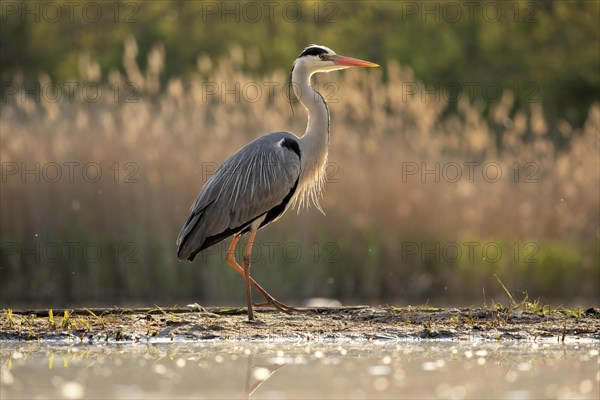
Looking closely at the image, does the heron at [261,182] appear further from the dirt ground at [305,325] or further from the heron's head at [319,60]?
the dirt ground at [305,325]

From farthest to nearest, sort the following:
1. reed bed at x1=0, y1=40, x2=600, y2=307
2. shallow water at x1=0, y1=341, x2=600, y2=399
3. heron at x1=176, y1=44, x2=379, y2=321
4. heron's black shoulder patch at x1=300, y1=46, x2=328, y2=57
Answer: reed bed at x1=0, y1=40, x2=600, y2=307, heron's black shoulder patch at x1=300, y1=46, x2=328, y2=57, heron at x1=176, y1=44, x2=379, y2=321, shallow water at x1=0, y1=341, x2=600, y2=399

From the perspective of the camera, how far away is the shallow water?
5215 millimetres

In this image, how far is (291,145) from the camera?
26.9 feet

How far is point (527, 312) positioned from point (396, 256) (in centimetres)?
309

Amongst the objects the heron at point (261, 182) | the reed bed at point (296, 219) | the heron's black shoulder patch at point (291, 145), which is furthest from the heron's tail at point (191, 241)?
the reed bed at point (296, 219)

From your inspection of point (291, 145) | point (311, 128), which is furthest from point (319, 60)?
point (291, 145)

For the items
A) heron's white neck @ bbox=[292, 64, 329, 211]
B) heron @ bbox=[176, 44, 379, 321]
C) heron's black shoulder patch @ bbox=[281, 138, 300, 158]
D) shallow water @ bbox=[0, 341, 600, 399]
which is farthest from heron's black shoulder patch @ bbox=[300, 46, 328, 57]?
shallow water @ bbox=[0, 341, 600, 399]

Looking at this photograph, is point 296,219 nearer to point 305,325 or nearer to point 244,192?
point 244,192

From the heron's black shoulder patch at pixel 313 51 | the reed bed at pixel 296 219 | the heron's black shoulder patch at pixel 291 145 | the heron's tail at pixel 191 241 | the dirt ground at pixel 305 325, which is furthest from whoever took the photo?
the reed bed at pixel 296 219

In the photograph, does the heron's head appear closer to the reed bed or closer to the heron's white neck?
the heron's white neck

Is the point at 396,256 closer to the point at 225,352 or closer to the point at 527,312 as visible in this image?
the point at 527,312

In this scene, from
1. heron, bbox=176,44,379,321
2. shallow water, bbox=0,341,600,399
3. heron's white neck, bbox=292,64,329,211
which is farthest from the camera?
→ heron's white neck, bbox=292,64,329,211

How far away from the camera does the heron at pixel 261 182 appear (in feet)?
26.0

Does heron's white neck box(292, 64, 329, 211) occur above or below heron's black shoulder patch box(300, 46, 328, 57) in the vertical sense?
below
